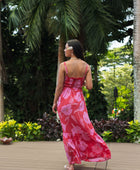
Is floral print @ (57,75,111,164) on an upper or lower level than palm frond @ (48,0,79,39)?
lower

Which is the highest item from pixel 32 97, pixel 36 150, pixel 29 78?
pixel 29 78

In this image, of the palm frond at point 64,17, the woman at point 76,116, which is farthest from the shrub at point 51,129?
the woman at point 76,116

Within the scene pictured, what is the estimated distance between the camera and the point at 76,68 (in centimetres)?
336

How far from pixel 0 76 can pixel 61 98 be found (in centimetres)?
457

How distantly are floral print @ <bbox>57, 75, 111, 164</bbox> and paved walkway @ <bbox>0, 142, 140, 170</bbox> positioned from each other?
274 mm

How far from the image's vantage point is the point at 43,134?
6262 millimetres

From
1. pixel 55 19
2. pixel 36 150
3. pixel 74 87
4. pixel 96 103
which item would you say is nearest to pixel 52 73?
pixel 96 103

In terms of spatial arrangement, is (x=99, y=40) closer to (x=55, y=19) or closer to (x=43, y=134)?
(x=55, y=19)

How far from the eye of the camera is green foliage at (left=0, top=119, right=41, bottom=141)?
615 cm

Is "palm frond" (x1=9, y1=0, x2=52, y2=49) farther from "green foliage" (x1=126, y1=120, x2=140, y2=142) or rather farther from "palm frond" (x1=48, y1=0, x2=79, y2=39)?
"green foliage" (x1=126, y1=120, x2=140, y2=142)

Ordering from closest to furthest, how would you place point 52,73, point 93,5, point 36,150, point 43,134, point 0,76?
point 36,150 → point 43,134 → point 93,5 → point 0,76 → point 52,73

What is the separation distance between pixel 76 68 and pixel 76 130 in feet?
2.53

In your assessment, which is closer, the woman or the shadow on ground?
the woman

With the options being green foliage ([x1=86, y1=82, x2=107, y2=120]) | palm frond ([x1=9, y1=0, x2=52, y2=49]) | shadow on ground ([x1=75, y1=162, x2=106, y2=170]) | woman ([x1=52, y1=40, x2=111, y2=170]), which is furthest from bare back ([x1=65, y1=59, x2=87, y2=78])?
green foliage ([x1=86, y1=82, x2=107, y2=120])
